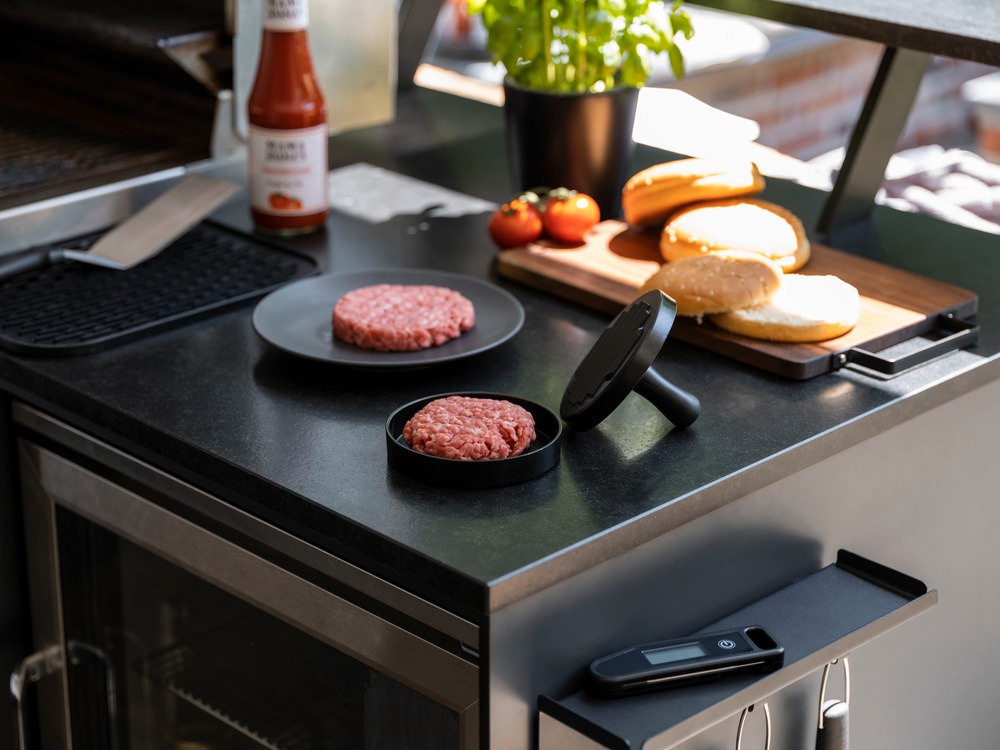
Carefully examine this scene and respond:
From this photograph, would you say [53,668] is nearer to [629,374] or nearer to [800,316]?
[629,374]

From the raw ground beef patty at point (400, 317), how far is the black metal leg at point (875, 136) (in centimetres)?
59

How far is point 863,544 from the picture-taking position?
4.04 feet

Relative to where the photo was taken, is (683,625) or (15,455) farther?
(15,455)

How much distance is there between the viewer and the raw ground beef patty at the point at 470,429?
1.01 metres

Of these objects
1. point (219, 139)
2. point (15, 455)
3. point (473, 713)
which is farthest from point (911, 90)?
point (15, 455)

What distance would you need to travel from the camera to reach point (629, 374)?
1022 mm

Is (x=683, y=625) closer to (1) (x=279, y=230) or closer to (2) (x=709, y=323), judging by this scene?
(2) (x=709, y=323)

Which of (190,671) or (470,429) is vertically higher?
(470,429)

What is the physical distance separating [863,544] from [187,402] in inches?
26.5

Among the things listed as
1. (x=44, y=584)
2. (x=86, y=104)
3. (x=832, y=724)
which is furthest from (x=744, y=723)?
(x=86, y=104)

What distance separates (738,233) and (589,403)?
1.36 ft

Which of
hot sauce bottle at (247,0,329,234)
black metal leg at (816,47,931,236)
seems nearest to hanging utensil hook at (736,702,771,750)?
black metal leg at (816,47,931,236)

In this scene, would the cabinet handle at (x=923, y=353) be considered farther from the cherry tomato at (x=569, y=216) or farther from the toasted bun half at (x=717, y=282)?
the cherry tomato at (x=569, y=216)

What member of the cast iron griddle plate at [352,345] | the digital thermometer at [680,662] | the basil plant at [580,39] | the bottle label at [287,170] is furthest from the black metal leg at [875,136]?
the digital thermometer at [680,662]
